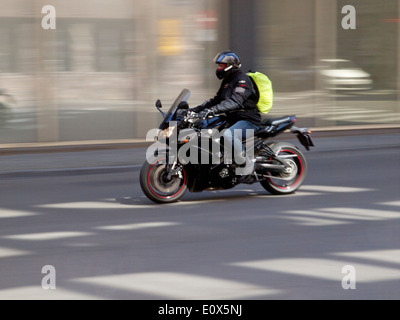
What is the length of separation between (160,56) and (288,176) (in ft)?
23.7

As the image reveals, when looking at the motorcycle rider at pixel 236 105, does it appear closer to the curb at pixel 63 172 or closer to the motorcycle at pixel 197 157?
the motorcycle at pixel 197 157

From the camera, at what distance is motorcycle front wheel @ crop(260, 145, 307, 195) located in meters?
9.95

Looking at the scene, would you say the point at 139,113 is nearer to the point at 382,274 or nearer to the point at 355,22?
the point at 355,22

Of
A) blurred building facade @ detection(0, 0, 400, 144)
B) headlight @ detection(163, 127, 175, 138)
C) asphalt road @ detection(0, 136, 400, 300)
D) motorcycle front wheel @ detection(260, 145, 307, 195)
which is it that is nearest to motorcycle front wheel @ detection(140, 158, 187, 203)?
asphalt road @ detection(0, 136, 400, 300)

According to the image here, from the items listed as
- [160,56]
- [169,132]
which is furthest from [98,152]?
[169,132]

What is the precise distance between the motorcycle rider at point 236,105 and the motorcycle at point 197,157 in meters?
0.09

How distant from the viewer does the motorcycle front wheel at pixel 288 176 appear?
392 inches

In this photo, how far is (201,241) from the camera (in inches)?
289

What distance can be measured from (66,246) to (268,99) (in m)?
3.38

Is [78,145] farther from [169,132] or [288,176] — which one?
[169,132]

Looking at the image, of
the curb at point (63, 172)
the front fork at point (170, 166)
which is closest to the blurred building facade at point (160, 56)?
the curb at point (63, 172)

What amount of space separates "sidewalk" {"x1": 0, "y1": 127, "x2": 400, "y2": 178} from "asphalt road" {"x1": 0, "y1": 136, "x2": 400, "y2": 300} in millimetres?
889

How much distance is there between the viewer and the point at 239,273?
6.14m

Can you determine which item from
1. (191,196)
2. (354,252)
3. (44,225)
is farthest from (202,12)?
(354,252)
